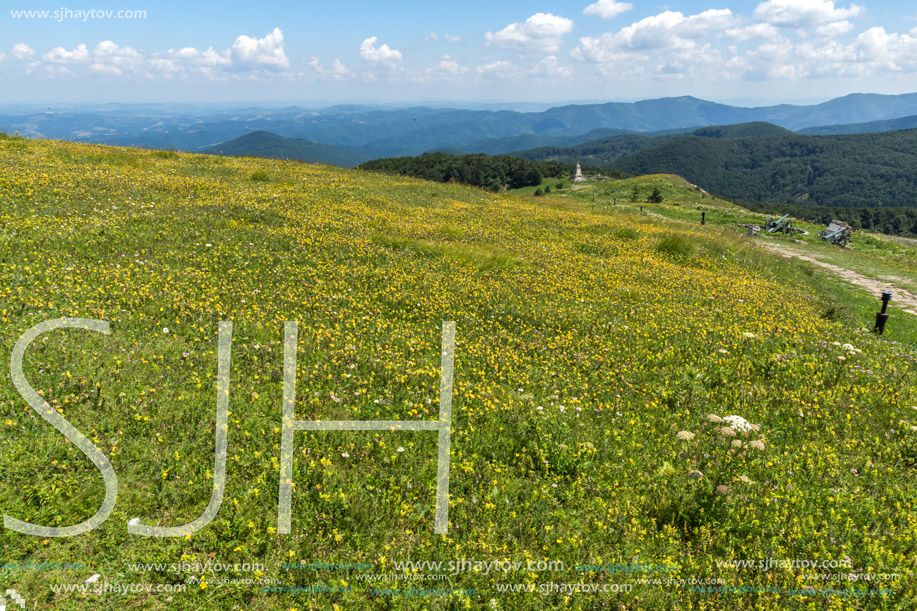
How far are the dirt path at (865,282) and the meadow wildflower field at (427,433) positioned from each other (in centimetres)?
627

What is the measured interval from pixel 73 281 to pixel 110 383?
474cm

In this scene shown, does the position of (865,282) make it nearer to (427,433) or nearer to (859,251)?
(859,251)

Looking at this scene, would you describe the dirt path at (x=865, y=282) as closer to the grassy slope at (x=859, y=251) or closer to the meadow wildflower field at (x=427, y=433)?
the grassy slope at (x=859, y=251)

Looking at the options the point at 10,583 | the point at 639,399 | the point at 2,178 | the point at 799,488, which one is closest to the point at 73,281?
the point at 10,583

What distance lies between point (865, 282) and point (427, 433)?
26.0 meters

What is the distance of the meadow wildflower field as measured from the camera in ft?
17.1

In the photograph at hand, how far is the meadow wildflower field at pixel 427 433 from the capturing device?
17.1ft

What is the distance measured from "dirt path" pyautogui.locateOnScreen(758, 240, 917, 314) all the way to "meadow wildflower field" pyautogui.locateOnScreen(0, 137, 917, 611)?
627 centimetres

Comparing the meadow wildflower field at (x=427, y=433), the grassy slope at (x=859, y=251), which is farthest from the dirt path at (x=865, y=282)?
the meadow wildflower field at (x=427, y=433)

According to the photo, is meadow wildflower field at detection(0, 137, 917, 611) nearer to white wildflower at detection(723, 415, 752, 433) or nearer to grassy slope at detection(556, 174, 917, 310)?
white wildflower at detection(723, 415, 752, 433)

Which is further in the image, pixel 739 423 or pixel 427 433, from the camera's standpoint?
pixel 739 423

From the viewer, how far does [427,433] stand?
766 centimetres

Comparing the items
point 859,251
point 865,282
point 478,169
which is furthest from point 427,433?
point 478,169

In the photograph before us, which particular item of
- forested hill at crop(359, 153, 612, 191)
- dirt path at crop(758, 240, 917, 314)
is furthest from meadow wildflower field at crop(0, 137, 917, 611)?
forested hill at crop(359, 153, 612, 191)
